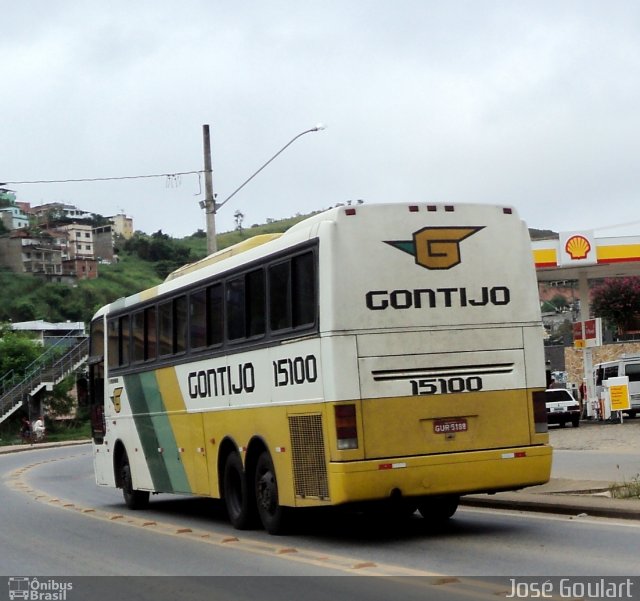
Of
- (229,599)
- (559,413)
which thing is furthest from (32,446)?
(229,599)

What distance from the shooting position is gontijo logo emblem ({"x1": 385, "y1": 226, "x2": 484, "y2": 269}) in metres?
13.6

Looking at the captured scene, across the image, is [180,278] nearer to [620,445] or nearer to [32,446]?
[620,445]

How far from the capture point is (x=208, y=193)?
32062 mm

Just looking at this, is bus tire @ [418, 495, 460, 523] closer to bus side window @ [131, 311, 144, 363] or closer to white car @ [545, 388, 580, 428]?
bus side window @ [131, 311, 144, 363]

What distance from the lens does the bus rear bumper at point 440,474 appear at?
12.8 meters

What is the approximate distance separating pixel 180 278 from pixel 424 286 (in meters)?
5.28

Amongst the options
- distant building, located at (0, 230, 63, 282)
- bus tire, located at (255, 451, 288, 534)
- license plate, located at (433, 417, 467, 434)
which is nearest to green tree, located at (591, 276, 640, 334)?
bus tire, located at (255, 451, 288, 534)

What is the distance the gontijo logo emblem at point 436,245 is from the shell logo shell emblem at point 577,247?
99.9ft


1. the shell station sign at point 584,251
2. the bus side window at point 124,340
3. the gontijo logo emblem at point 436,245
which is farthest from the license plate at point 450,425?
the shell station sign at point 584,251

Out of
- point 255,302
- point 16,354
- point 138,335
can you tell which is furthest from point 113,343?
point 16,354

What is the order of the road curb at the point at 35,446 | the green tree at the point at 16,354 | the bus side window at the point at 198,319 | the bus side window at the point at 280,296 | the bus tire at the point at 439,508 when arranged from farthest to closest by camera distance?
the green tree at the point at 16,354 < the road curb at the point at 35,446 < the bus side window at the point at 198,319 < the bus tire at the point at 439,508 < the bus side window at the point at 280,296

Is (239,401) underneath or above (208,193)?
underneath

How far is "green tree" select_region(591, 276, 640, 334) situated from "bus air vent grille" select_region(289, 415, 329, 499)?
55.7m

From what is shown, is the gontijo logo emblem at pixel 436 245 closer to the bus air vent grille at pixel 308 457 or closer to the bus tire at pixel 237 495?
the bus air vent grille at pixel 308 457
